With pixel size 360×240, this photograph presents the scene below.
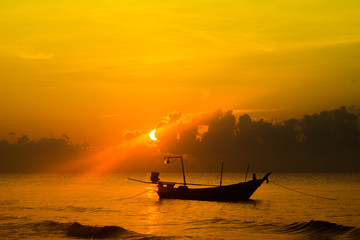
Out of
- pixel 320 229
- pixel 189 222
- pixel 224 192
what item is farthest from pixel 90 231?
pixel 224 192

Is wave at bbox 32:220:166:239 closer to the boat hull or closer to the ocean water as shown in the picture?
the ocean water

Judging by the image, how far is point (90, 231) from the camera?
4288 cm

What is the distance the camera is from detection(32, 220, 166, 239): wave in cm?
4050

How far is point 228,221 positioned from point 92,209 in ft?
77.5

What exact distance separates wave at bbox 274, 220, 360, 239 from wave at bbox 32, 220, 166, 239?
13.6m

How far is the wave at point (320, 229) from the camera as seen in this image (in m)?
42.0

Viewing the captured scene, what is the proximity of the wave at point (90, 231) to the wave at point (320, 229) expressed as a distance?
44.7 feet

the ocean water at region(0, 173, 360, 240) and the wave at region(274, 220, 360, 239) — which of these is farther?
the wave at region(274, 220, 360, 239)

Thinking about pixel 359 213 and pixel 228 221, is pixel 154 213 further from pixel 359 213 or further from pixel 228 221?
pixel 359 213

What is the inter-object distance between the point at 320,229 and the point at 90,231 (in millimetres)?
20456

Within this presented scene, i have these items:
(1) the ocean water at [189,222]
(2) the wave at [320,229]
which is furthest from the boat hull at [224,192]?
(2) the wave at [320,229]

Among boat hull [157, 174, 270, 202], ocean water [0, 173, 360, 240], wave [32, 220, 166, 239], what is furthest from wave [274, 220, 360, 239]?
boat hull [157, 174, 270, 202]

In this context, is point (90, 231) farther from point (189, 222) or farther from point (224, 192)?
point (224, 192)

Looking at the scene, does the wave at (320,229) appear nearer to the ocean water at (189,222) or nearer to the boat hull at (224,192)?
the ocean water at (189,222)
